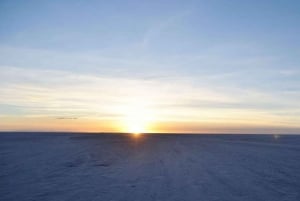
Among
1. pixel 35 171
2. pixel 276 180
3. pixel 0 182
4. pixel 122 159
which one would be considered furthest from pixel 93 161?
pixel 276 180

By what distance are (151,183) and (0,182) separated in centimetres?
622

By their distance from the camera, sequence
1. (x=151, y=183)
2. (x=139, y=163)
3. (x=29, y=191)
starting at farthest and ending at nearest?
(x=139, y=163) → (x=151, y=183) → (x=29, y=191)

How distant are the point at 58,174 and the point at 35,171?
5.26ft

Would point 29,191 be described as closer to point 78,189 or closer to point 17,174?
point 78,189

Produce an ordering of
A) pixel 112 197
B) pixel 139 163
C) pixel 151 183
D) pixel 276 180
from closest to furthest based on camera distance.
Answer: pixel 112 197
pixel 151 183
pixel 276 180
pixel 139 163

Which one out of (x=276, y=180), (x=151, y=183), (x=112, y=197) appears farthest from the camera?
(x=276, y=180)

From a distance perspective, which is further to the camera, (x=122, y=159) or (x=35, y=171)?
(x=122, y=159)

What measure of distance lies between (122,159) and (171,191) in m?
10.4

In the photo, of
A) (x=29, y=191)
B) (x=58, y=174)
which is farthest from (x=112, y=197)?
(x=58, y=174)

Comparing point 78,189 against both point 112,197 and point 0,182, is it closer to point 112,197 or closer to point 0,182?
→ point 112,197

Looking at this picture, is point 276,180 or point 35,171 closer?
point 276,180

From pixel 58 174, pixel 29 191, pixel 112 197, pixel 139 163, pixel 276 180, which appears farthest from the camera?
pixel 139 163

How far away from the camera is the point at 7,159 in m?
23.9

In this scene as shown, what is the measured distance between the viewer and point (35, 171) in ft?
62.3
